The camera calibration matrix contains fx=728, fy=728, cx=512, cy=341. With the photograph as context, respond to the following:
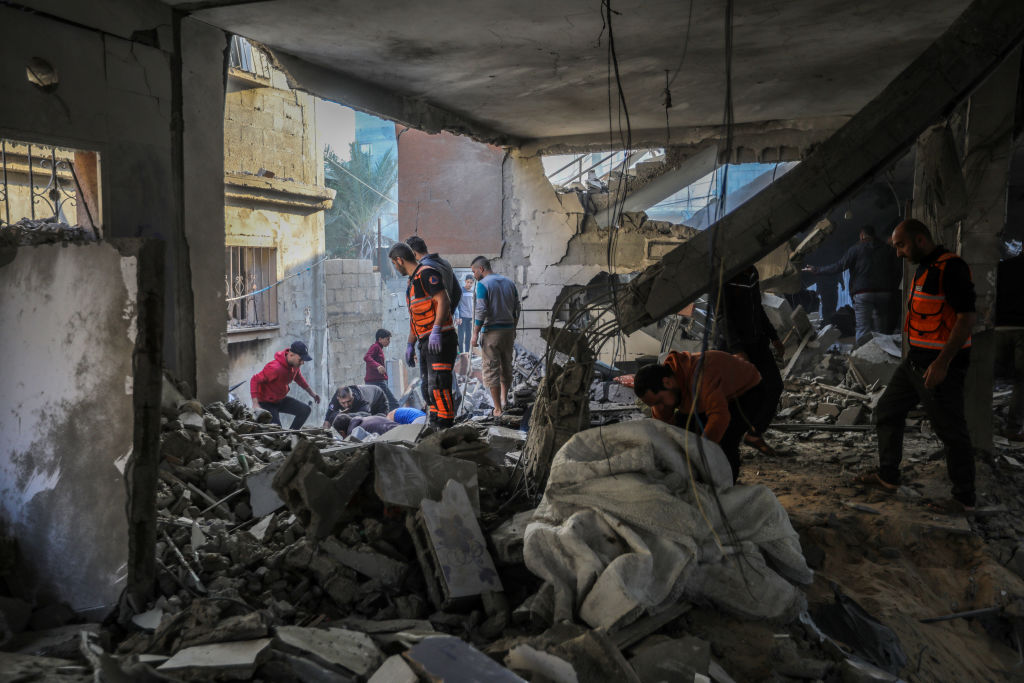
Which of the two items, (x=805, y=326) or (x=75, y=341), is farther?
(x=805, y=326)

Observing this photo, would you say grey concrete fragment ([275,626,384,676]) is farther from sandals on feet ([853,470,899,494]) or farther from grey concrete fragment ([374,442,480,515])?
sandals on feet ([853,470,899,494])

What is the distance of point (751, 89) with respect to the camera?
787cm

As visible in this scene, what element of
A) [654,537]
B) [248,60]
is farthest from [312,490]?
[248,60]

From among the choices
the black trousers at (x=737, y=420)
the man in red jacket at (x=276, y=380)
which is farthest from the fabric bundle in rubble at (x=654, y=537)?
the man in red jacket at (x=276, y=380)

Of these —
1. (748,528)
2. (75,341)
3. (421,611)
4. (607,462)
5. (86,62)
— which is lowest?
(421,611)

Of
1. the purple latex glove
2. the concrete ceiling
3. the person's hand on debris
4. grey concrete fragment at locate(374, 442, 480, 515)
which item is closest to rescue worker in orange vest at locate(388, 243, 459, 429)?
the purple latex glove

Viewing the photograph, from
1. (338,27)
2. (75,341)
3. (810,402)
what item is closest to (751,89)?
(810,402)

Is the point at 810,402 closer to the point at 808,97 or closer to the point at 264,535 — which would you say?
the point at 808,97

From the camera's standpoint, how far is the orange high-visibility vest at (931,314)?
14.9 feet

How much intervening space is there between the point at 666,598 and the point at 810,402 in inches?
213

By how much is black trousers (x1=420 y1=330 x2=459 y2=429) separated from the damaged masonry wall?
348 cm

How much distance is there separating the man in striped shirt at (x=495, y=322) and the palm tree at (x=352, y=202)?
2549 centimetres

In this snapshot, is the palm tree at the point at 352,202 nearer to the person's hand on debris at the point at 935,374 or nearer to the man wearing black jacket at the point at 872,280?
the man wearing black jacket at the point at 872,280

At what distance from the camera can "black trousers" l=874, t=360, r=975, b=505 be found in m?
4.60
